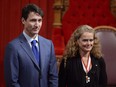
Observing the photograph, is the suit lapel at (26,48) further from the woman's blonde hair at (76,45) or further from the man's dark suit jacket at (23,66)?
the woman's blonde hair at (76,45)

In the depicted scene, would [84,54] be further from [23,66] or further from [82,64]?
[23,66]

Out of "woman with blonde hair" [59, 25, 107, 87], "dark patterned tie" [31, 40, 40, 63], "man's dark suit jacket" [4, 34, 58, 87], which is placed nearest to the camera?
"man's dark suit jacket" [4, 34, 58, 87]

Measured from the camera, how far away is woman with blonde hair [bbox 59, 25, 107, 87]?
2.17 meters

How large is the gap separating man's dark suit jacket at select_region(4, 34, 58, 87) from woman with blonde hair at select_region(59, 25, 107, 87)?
0.27m

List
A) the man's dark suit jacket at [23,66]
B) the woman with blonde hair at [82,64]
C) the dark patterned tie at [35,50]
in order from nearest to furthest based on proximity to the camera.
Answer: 1. the man's dark suit jacket at [23,66]
2. the dark patterned tie at [35,50]
3. the woman with blonde hair at [82,64]

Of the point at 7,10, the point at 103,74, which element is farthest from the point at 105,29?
the point at 7,10

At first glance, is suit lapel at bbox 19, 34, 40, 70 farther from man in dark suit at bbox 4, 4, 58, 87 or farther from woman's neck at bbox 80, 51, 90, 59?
woman's neck at bbox 80, 51, 90, 59

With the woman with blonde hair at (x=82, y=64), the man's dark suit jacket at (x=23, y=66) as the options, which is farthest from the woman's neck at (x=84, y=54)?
the man's dark suit jacket at (x=23, y=66)

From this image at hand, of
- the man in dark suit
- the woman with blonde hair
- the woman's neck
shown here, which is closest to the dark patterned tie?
the man in dark suit

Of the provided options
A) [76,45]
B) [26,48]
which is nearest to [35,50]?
[26,48]

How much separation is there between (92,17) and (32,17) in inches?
130

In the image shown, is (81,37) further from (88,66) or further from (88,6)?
(88,6)

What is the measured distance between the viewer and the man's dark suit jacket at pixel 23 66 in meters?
1.85

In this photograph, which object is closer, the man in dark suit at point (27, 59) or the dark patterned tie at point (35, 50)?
the man in dark suit at point (27, 59)
